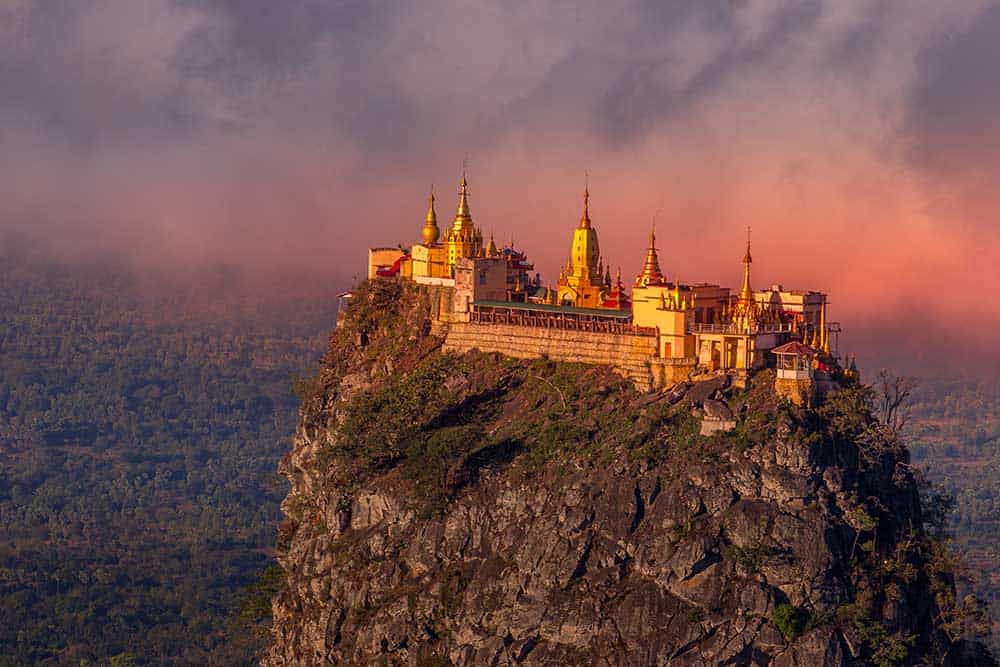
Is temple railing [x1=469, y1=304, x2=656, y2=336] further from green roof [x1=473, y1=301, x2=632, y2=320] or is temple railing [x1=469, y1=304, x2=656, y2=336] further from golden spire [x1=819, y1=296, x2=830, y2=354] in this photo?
golden spire [x1=819, y1=296, x2=830, y2=354]

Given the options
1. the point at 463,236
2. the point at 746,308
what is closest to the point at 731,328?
the point at 746,308

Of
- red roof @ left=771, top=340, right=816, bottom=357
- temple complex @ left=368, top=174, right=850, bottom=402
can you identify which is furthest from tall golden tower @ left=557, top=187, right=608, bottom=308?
red roof @ left=771, top=340, right=816, bottom=357

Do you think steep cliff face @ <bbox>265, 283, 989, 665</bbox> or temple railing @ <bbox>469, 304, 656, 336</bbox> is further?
temple railing @ <bbox>469, 304, 656, 336</bbox>

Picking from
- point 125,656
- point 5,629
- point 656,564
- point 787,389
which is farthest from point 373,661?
point 5,629

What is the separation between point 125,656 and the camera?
16075 cm

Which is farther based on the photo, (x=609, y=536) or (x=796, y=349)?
(x=796, y=349)

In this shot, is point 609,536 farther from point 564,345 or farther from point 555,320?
point 555,320

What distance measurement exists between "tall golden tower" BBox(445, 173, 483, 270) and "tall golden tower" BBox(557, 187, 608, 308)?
4.92 m

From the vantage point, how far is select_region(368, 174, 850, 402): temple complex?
97.9m

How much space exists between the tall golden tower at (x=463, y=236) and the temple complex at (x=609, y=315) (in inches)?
2.9

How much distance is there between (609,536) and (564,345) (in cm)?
1324

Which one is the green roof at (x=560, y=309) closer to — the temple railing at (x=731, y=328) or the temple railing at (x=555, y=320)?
the temple railing at (x=555, y=320)

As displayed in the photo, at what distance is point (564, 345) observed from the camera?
10412cm

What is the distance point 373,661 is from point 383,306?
2312 centimetres
